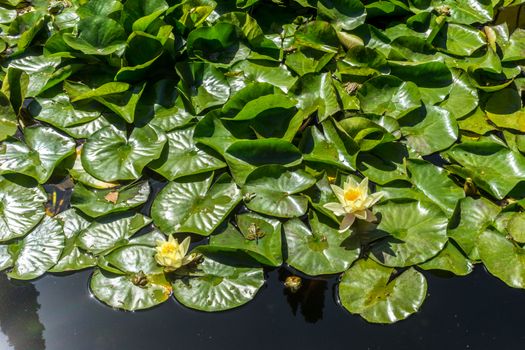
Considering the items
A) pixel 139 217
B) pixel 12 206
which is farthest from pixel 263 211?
pixel 12 206

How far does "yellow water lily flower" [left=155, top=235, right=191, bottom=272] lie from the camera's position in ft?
8.46

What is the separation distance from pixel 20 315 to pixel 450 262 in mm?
2328

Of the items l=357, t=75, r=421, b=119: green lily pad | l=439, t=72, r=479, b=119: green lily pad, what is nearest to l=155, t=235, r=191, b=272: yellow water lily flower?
l=357, t=75, r=421, b=119: green lily pad

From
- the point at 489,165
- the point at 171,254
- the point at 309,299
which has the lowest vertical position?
the point at 309,299

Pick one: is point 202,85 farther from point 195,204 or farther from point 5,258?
point 5,258

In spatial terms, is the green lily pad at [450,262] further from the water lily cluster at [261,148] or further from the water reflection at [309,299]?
the water reflection at [309,299]

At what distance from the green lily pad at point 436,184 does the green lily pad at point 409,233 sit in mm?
131

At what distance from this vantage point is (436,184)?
2.97 metres

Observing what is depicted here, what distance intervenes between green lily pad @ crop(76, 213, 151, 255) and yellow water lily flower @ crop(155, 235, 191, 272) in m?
0.30

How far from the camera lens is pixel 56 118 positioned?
11.2 feet

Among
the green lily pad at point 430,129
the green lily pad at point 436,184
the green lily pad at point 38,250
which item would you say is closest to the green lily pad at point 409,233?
the green lily pad at point 436,184

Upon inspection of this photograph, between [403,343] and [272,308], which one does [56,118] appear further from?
[403,343]

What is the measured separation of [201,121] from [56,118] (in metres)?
1.06

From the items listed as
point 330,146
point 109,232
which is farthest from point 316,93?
point 109,232
